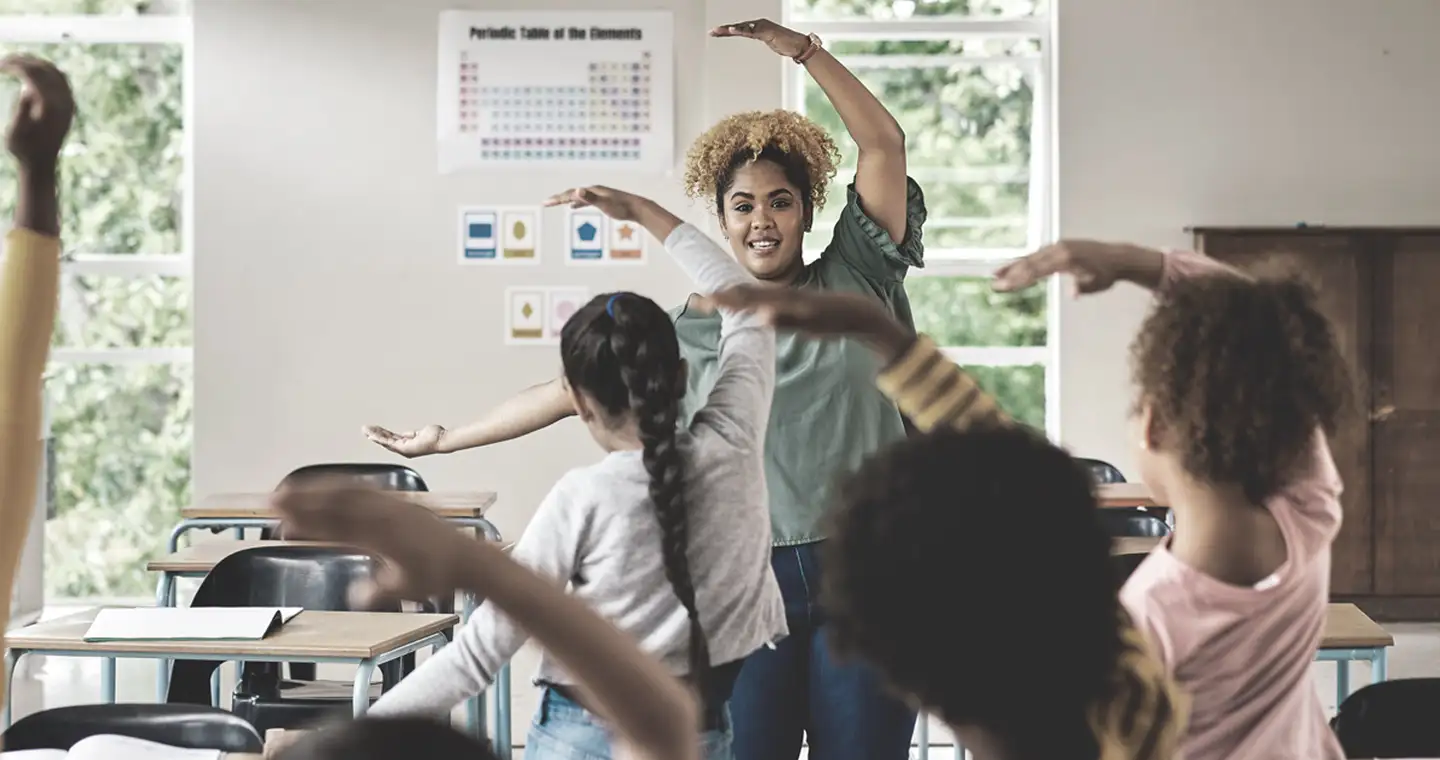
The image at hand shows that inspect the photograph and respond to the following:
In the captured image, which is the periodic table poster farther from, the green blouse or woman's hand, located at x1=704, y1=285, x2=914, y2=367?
woman's hand, located at x1=704, y1=285, x2=914, y2=367

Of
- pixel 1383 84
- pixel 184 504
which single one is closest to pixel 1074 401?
pixel 1383 84

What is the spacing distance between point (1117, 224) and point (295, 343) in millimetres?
3645

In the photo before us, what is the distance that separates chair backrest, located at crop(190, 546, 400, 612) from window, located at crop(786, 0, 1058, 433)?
12.9 ft

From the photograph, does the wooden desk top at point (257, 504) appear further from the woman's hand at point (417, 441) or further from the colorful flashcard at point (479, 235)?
the woman's hand at point (417, 441)

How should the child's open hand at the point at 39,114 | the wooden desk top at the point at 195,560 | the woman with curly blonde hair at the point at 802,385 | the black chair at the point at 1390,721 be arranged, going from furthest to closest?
1. the wooden desk top at the point at 195,560
2. the black chair at the point at 1390,721
3. the woman with curly blonde hair at the point at 802,385
4. the child's open hand at the point at 39,114

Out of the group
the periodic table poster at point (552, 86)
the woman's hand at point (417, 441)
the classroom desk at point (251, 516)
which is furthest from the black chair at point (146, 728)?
the periodic table poster at point (552, 86)

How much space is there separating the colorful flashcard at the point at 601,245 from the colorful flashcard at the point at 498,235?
16 cm

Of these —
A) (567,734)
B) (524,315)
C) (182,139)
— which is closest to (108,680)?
(567,734)

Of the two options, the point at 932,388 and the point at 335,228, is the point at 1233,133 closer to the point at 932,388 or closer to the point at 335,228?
the point at 335,228

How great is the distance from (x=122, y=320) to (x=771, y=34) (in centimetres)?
555

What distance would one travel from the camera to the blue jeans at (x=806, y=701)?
7.59 ft

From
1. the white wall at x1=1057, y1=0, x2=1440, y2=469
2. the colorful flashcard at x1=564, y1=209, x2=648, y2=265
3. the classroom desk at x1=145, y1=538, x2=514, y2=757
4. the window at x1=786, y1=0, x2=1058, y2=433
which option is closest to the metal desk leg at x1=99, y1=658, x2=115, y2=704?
the classroom desk at x1=145, y1=538, x2=514, y2=757

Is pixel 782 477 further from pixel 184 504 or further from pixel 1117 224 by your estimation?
pixel 184 504

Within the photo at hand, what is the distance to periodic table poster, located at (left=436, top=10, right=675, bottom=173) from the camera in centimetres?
680
